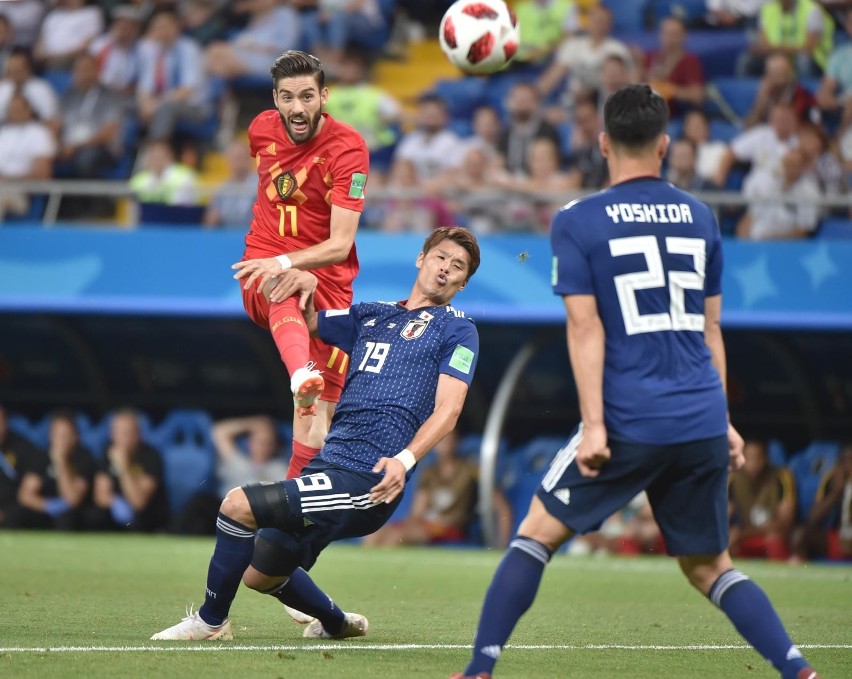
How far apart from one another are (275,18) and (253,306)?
35.7 feet

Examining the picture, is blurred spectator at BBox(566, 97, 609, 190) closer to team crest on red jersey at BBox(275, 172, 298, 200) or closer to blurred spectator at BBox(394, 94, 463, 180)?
blurred spectator at BBox(394, 94, 463, 180)

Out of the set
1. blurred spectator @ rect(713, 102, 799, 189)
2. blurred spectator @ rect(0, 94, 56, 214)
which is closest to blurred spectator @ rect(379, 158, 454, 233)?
blurred spectator @ rect(713, 102, 799, 189)

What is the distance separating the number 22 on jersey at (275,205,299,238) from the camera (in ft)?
23.6

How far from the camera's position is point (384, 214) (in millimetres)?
13531

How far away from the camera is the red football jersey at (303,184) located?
23.2ft

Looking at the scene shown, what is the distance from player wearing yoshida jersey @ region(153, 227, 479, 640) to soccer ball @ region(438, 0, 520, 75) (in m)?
3.13

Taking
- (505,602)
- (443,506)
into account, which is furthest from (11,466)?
(505,602)

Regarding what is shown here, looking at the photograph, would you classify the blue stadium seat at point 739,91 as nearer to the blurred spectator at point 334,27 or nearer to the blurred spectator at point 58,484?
the blurred spectator at point 334,27

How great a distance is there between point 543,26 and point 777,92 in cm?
318

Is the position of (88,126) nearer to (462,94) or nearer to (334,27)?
(334,27)

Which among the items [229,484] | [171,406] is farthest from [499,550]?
[171,406]

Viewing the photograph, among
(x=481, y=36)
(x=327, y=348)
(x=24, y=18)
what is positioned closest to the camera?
(x=327, y=348)

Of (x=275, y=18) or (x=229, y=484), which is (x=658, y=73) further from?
(x=229, y=484)

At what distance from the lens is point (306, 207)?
7.18 metres
